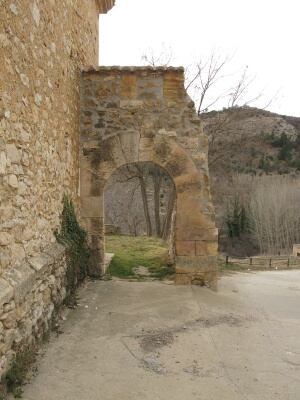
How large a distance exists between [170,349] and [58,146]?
9.20 feet

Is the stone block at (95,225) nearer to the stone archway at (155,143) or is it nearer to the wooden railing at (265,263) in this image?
the stone archway at (155,143)

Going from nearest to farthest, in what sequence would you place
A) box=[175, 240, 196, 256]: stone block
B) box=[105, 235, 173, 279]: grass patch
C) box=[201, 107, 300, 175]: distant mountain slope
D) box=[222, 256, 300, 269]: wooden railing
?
box=[175, 240, 196, 256]: stone block → box=[105, 235, 173, 279]: grass patch → box=[222, 256, 300, 269]: wooden railing → box=[201, 107, 300, 175]: distant mountain slope

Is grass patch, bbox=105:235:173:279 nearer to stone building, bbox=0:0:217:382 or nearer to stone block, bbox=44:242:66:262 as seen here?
stone building, bbox=0:0:217:382

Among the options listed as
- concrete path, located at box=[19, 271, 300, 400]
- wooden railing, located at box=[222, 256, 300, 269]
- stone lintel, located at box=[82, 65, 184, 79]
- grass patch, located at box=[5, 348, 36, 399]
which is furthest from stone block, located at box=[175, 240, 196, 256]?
wooden railing, located at box=[222, 256, 300, 269]

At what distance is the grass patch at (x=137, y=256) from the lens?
745 centimetres

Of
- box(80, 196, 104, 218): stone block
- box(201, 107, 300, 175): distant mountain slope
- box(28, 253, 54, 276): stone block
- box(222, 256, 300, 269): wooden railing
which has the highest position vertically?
box(201, 107, 300, 175): distant mountain slope

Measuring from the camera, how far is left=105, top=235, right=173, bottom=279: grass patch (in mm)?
7449

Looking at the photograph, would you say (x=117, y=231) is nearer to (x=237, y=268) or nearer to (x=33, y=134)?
(x=237, y=268)

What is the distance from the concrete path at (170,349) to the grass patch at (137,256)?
3.32 feet

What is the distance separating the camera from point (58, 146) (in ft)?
17.4

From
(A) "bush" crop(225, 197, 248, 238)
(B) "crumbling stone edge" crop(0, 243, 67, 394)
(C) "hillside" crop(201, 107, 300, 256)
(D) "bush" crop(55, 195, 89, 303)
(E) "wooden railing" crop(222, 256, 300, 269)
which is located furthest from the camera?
(A) "bush" crop(225, 197, 248, 238)

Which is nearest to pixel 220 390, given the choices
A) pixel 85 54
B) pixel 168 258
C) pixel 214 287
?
pixel 214 287

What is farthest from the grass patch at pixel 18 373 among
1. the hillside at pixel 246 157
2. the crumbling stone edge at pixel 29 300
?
the hillside at pixel 246 157

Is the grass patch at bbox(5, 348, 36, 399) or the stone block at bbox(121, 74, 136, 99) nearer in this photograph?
the grass patch at bbox(5, 348, 36, 399)
